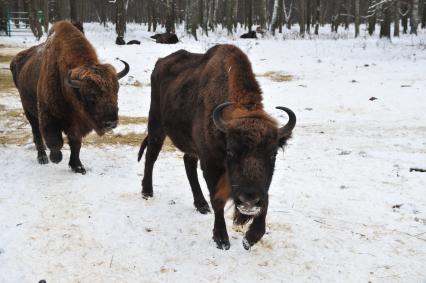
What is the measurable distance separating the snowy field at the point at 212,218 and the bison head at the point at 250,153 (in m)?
0.84

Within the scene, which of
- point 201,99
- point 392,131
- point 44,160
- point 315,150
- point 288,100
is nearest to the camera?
point 201,99

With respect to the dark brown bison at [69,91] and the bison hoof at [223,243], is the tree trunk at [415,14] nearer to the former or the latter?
the dark brown bison at [69,91]

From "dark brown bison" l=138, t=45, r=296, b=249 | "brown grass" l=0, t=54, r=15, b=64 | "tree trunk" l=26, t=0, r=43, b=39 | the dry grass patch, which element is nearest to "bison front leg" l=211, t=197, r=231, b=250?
"dark brown bison" l=138, t=45, r=296, b=249

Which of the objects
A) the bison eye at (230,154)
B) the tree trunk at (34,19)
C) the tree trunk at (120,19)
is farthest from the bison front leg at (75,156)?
the tree trunk at (34,19)

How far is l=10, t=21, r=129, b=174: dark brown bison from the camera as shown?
5230mm

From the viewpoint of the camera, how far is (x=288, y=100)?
11.3 m

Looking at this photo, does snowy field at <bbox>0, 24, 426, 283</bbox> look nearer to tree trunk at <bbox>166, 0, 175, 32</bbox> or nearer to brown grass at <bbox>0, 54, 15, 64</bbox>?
brown grass at <bbox>0, 54, 15, 64</bbox>

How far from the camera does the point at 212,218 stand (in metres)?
4.76

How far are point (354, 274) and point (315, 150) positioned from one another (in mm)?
3725

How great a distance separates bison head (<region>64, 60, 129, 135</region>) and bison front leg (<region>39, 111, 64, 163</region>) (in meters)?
0.67

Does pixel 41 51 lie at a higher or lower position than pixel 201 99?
higher

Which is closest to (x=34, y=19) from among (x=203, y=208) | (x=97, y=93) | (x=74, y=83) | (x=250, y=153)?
(x=74, y=83)

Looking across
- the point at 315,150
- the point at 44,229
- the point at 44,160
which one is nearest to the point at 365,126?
the point at 315,150

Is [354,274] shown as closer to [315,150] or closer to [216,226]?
[216,226]
